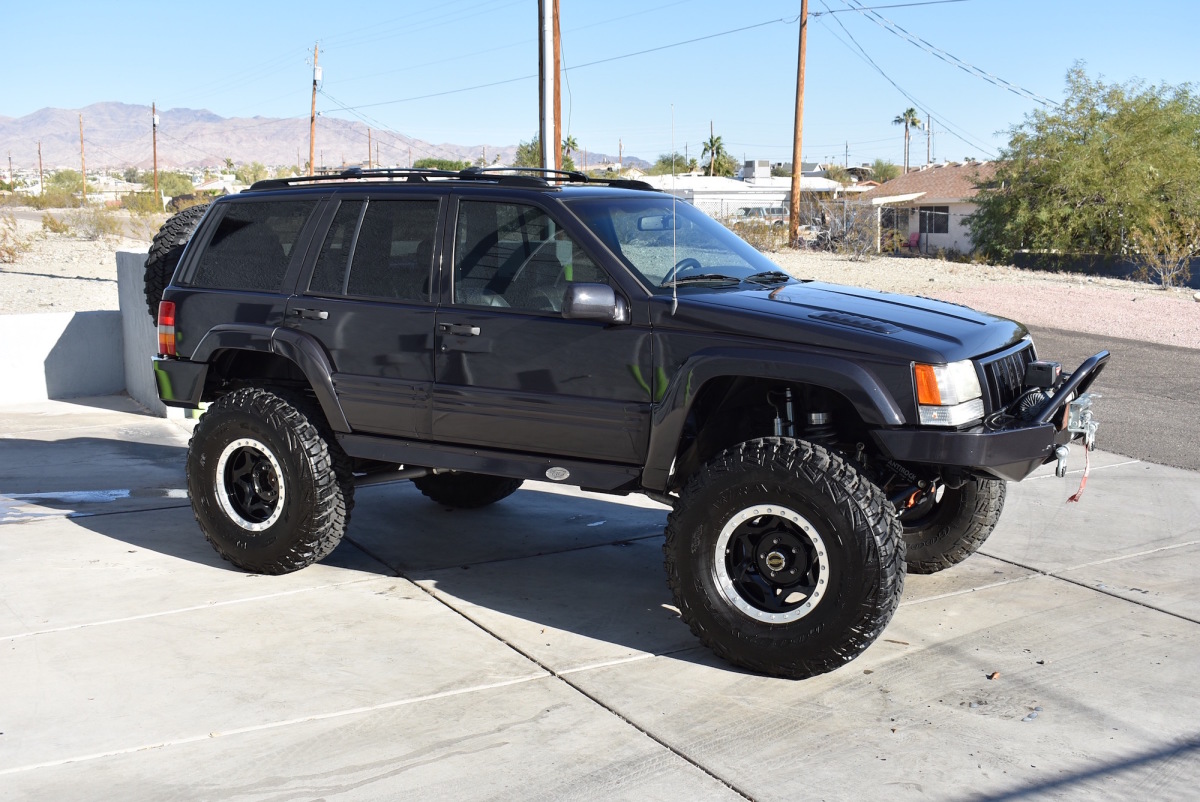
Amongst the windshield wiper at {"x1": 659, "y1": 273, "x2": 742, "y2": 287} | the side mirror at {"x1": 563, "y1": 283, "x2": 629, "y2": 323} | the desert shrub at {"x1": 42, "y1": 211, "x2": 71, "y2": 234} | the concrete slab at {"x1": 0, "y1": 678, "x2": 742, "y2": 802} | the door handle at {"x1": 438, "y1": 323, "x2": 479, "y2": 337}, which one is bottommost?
the concrete slab at {"x1": 0, "y1": 678, "x2": 742, "y2": 802}

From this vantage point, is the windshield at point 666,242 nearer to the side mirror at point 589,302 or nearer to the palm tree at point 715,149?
the side mirror at point 589,302

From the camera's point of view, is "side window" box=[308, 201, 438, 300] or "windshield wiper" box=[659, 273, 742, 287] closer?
"windshield wiper" box=[659, 273, 742, 287]

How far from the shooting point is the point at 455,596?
5797mm

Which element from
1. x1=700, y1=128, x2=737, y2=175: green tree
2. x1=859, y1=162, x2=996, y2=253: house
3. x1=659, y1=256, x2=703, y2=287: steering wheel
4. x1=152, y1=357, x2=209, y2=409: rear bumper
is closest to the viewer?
x1=659, y1=256, x2=703, y2=287: steering wheel

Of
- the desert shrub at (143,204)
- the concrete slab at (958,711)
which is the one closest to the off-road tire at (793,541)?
the concrete slab at (958,711)

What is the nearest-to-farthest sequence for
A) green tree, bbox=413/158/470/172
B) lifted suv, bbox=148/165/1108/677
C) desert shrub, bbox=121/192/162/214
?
lifted suv, bbox=148/165/1108/677 < green tree, bbox=413/158/470/172 < desert shrub, bbox=121/192/162/214

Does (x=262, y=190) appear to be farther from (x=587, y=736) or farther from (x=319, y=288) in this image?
(x=587, y=736)

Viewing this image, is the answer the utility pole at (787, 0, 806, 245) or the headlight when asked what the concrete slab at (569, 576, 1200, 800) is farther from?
the utility pole at (787, 0, 806, 245)

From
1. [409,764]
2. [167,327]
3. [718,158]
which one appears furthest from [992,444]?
[718,158]

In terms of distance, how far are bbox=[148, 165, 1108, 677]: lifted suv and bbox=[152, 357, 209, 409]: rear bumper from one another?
2 centimetres

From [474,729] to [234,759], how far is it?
33.0 inches

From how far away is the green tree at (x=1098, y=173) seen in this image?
3497cm

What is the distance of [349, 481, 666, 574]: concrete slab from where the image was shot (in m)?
6.61

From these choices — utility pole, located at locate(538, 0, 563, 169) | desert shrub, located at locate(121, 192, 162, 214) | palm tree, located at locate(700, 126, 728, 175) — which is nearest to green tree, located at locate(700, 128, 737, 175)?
palm tree, located at locate(700, 126, 728, 175)
